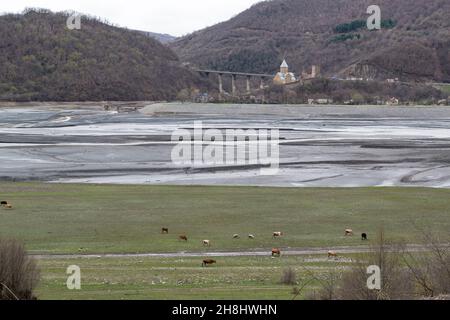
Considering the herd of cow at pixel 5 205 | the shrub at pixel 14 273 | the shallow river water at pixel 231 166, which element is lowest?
the shallow river water at pixel 231 166

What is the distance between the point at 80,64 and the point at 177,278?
145 metres

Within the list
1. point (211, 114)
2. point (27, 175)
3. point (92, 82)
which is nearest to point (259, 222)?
point (27, 175)

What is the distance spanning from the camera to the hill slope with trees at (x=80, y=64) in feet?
495

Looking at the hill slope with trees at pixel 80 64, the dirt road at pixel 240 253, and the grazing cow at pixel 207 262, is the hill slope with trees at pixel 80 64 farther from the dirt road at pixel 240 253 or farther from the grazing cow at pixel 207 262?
the grazing cow at pixel 207 262

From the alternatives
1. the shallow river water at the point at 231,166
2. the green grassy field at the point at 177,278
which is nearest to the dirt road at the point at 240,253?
the green grassy field at the point at 177,278

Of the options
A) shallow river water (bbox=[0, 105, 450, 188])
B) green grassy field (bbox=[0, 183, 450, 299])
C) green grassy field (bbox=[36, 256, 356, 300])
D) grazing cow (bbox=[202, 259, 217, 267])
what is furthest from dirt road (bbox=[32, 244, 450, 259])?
shallow river water (bbox=[0, 105, 450, 188])

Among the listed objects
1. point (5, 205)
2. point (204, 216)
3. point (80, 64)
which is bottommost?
point (204, 216)

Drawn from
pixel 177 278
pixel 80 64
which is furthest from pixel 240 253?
pixel 80 64

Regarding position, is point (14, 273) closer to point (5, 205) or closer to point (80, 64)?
point (5, 205)

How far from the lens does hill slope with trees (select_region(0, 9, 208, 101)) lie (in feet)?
495

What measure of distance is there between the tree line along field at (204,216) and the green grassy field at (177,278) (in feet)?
8.92

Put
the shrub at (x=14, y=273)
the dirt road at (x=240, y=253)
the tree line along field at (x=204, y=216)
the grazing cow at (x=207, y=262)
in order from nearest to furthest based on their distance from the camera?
1. the shrub at (x=14, y=273)
2. the grazing cow at (x=207, y=262)
3. the dirt road at (x=240, y=253)
4. the tree line along field at (x=204, y=216)

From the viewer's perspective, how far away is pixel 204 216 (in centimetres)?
3011

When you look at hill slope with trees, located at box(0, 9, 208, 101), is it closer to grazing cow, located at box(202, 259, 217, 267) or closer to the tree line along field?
the tree line along field
